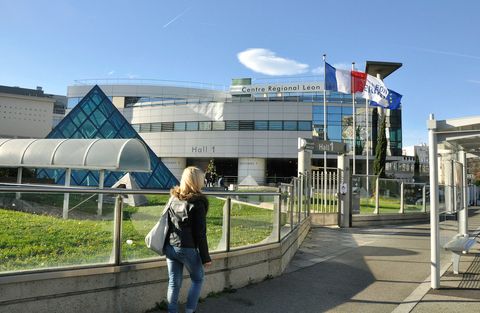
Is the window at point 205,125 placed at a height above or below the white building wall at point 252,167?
above

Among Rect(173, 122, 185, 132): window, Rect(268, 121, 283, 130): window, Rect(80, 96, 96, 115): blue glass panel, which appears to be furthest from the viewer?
Rect(173, 122, 185, 132): window

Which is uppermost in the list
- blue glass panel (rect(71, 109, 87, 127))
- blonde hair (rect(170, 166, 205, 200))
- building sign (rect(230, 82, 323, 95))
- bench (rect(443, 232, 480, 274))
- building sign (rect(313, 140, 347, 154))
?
building sign (rect(230, 82, 323, 95))

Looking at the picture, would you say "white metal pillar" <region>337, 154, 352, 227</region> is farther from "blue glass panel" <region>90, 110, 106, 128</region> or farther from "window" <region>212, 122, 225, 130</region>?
"window" <region>212, 122, 225, 130</region>

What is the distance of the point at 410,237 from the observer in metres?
13.4

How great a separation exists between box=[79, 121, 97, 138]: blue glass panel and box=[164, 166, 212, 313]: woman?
24970 millimetres

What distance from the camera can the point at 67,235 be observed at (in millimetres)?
5090

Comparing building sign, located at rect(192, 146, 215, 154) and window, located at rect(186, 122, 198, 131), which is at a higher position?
window, located at rect(186, 122, 198, 131)

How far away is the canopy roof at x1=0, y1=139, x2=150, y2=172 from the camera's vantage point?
17781mm

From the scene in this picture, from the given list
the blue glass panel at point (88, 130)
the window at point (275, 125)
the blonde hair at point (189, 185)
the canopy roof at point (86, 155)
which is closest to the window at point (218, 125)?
the window at point (275, 125)

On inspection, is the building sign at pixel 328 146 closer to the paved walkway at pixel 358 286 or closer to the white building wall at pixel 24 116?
the paved walkway at pixel 358 286

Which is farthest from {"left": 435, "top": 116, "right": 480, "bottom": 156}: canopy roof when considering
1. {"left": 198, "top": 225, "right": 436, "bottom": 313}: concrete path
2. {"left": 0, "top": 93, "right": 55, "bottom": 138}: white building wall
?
{"left": 0, "top": 93, "right": 55, "bottom": 138}: white building wall

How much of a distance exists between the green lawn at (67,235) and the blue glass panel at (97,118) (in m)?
24.5

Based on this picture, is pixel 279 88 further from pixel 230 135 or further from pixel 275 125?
pixel 230 135

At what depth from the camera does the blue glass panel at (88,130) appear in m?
27.9
